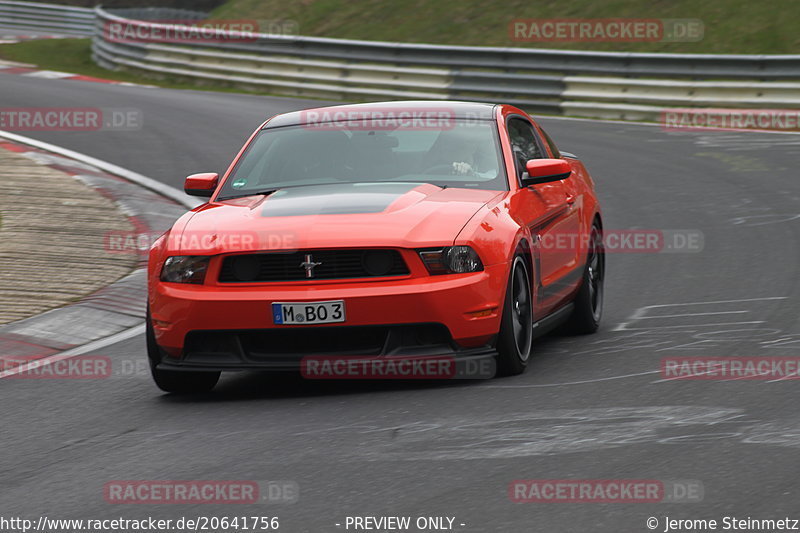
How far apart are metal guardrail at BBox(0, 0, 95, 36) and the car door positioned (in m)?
37.8

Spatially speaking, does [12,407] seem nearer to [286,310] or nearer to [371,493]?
[286,310]

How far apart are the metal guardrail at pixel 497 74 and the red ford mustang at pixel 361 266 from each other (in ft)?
45.1

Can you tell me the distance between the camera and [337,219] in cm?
685

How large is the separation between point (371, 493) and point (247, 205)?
9.00 ft

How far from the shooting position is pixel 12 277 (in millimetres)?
10352

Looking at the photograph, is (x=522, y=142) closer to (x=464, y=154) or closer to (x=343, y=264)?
(x=464, y=154)

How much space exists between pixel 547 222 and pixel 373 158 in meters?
1.07

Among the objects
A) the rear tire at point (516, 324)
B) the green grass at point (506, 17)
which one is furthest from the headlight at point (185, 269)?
the green grass at point (506, 17)

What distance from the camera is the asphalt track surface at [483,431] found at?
4.84 metres

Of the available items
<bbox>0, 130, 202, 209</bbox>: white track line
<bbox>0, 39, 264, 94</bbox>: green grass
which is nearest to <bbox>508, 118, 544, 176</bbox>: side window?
<bbox>0, 130, 202, 209</bbox>: white track line

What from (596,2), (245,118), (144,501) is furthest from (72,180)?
(596,2)

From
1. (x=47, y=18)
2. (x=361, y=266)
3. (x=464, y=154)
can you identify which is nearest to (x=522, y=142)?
(x=464, y=154)

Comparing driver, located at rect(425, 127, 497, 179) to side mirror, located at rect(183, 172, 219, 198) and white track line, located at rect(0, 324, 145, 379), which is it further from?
white track line, located at rect(0, 324, 145, 379)

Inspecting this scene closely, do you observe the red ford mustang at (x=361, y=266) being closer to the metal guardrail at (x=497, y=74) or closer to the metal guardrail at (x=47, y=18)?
the metal guardrail at (x=497, y=74)
